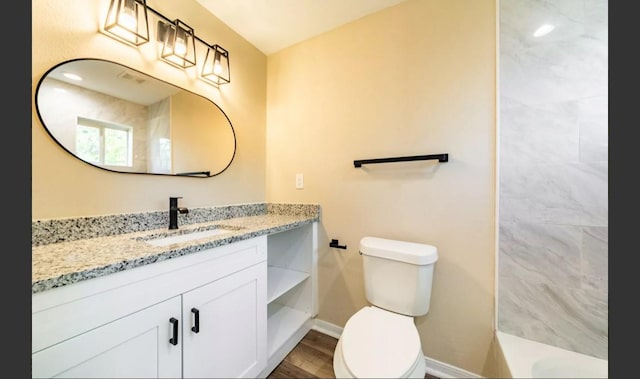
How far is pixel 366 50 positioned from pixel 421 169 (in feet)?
2.98

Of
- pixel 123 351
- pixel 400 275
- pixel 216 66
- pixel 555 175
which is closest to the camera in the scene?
pixel 123 351

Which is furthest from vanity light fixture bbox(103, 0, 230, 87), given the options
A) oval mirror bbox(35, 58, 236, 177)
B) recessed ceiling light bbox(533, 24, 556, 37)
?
recessed ceiling light bbox(533, 24, 556, 37)

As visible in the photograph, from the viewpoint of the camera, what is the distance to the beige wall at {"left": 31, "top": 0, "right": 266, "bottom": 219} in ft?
2.99

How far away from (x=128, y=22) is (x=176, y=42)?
22cm

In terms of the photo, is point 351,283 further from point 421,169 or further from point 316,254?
point 421,169

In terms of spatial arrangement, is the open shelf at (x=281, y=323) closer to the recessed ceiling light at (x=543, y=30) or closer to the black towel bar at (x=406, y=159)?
the black towel bar at (x=406, y=159)

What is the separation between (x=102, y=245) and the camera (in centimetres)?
91

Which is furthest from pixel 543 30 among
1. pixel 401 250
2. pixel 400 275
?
pixel 400 275

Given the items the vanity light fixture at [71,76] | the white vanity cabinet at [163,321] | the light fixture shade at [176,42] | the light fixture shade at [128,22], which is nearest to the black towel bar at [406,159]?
→ the white vanity cabinet at [163,321]

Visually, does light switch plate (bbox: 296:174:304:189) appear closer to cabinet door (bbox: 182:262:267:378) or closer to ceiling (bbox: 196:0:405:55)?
cabinet door (bbox: 182:262:267:378)

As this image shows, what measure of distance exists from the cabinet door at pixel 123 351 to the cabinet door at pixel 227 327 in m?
0.06

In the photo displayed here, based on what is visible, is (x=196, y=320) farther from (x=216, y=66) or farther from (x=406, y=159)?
(x=216, y=66)

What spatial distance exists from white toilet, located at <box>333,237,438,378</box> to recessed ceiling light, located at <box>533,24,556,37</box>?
1187 mm

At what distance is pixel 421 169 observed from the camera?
137 cm
